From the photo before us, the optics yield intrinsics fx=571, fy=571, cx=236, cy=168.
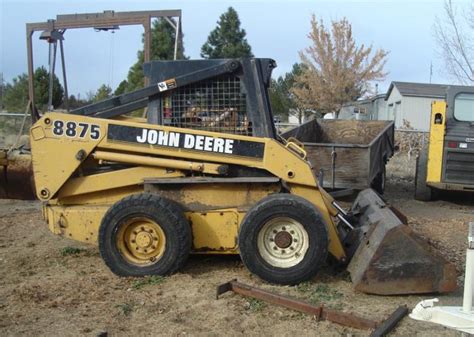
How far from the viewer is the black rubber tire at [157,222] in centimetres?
552

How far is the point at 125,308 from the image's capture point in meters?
4.83

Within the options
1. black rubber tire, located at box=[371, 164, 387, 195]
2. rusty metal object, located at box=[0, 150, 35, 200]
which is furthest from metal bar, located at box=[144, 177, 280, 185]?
black rubber tire, located at box=[371, 164, 387, 195]

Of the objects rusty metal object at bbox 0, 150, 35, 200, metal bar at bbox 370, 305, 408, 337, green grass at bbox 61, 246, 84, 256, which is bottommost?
green grass at bbox 61, 246, 84, 256

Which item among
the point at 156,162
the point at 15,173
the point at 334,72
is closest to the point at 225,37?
the point at 334,72

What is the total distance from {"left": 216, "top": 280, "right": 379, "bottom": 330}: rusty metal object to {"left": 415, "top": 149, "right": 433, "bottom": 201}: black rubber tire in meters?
7.11

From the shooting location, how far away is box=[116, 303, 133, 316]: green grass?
15.6ft

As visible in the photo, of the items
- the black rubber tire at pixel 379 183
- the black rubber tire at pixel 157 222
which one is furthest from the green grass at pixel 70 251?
the black rubber tire at pixel 379 183

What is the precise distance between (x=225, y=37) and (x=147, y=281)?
33.2 metres

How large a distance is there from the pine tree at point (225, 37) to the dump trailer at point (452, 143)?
26318 millimetres

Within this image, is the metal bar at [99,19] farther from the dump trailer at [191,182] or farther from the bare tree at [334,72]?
the bare tree at [334,72]

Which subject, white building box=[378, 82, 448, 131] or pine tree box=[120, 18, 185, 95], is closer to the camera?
pine tree box=[120, 18, 185, 95]

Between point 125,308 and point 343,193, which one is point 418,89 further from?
point 125,308

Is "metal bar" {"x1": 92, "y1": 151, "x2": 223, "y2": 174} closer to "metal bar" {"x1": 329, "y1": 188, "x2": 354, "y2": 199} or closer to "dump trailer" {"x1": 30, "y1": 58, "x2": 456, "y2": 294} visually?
"dump trailer" {"x1": 30, "y1": 58, "x2": 456, "y2": 294}

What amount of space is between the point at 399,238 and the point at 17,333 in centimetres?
322
